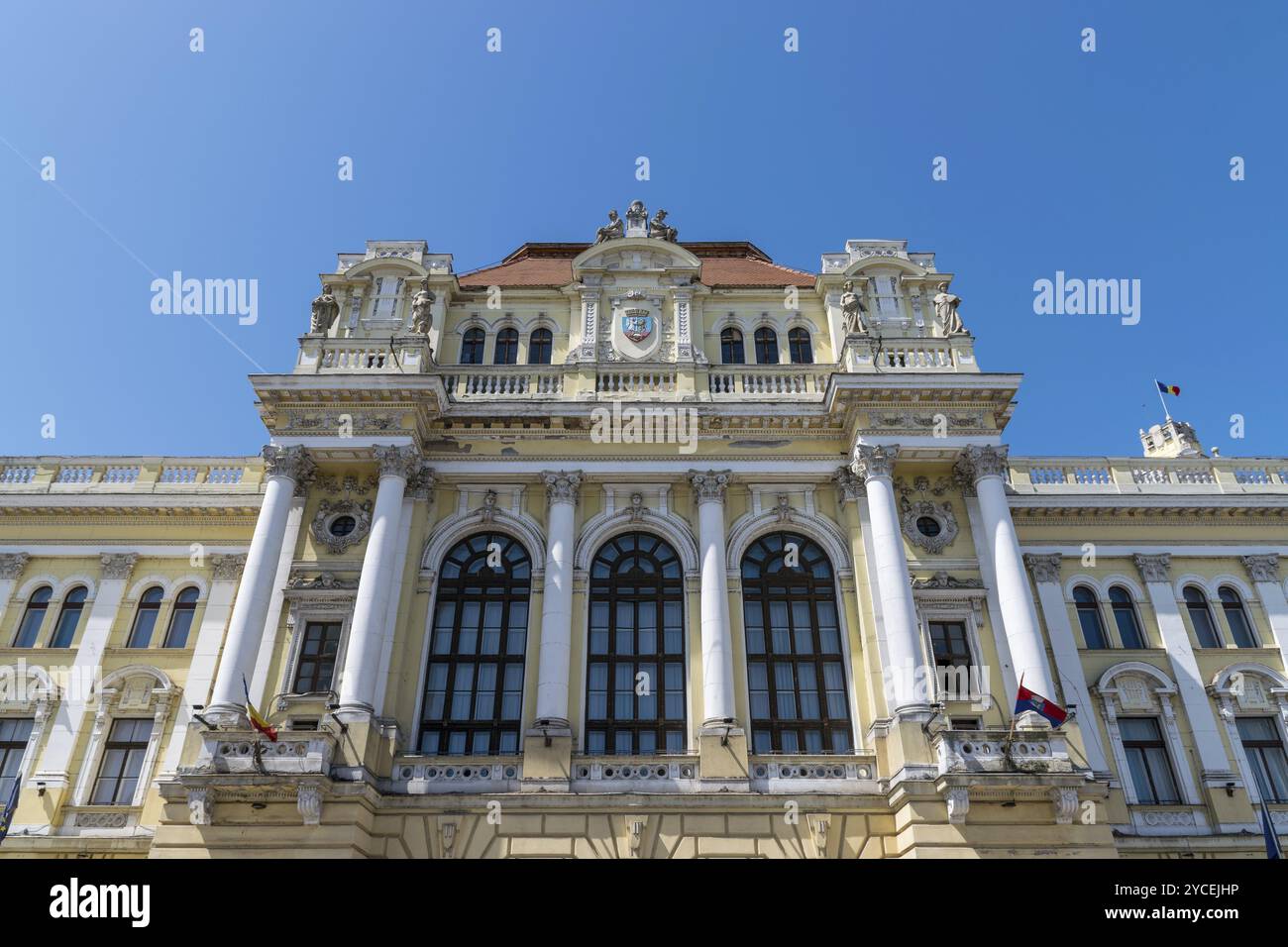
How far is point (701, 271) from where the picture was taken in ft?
101

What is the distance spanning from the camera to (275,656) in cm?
2173

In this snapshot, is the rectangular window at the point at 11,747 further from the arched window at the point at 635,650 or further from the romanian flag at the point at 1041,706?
the romanian flag at the point at 1041,706

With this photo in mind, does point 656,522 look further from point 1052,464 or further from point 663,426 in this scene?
point 1052,464

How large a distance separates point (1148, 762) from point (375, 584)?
20857 millimetres

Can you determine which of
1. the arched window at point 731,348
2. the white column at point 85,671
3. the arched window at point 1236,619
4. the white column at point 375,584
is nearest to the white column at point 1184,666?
the arched window at point 1236,619

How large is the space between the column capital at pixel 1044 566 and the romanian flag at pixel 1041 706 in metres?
7.75

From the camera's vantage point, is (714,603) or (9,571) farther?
(9,571)

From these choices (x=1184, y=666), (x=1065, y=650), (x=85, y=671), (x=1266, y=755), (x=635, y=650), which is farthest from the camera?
(x=1184, y=666)

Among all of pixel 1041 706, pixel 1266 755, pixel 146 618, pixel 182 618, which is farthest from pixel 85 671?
pixel 1266 755

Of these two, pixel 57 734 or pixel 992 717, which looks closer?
pixel 992 717

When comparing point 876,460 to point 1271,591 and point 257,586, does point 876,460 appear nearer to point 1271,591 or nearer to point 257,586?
point 1271,591

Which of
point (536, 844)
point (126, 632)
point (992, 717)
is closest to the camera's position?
point (536, 844)
